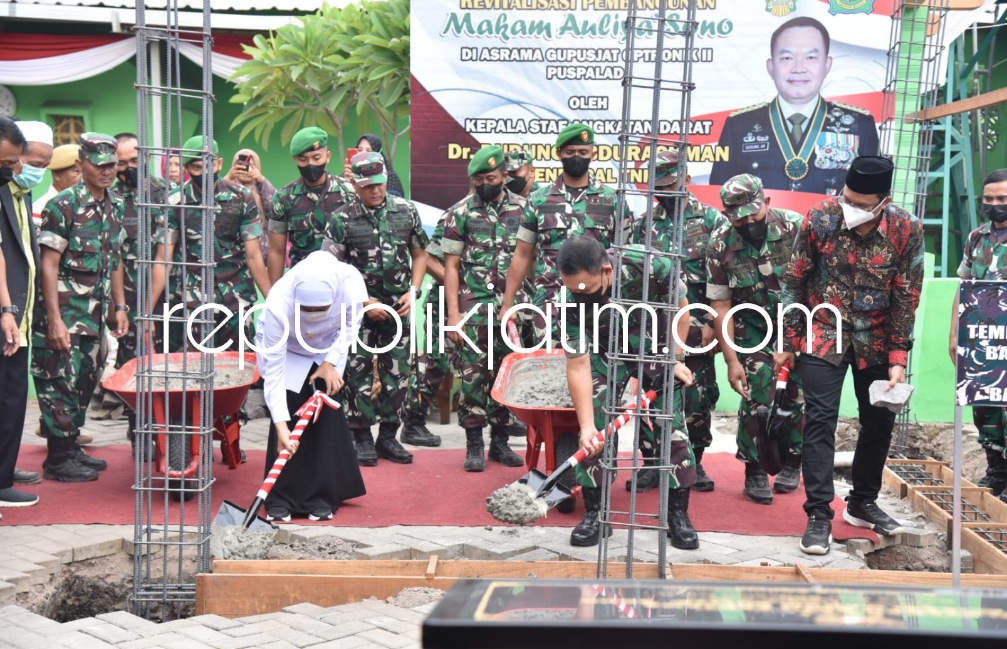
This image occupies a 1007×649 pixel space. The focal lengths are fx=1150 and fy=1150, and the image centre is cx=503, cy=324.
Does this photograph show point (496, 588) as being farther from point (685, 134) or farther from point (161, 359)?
point (161, 359)

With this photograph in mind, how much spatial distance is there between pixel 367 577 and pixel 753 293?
114 inches

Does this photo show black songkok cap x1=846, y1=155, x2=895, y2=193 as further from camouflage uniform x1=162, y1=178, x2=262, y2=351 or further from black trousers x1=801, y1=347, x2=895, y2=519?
camouflage uniform x1=162, y1=178, x2=262, y2=351

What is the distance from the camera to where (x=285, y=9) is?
43.9ft

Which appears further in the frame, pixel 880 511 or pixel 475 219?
pixel 475 219

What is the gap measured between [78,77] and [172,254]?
7046mm

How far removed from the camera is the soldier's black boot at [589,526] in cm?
552

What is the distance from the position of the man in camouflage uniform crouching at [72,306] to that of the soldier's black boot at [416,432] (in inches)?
81.9

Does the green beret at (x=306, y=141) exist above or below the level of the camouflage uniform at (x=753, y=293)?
above

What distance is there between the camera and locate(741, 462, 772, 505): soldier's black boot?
654cm

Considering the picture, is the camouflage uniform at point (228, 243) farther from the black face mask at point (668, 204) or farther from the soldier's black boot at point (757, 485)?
the soldier's black boot at point (757, 485)

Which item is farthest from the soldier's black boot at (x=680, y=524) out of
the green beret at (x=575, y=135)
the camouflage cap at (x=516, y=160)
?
the camouflage cap at (x=516, y=160)

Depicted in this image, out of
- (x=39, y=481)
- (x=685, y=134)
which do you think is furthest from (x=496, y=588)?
(x=39, y=481)

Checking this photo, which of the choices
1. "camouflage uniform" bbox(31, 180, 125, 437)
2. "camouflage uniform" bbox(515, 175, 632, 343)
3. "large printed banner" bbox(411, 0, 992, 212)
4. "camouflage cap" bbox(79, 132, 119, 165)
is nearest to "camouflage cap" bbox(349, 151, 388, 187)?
"camouflage uniform" bbox(515, 175, 632, 343)

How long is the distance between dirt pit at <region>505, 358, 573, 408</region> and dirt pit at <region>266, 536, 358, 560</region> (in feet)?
4.05
